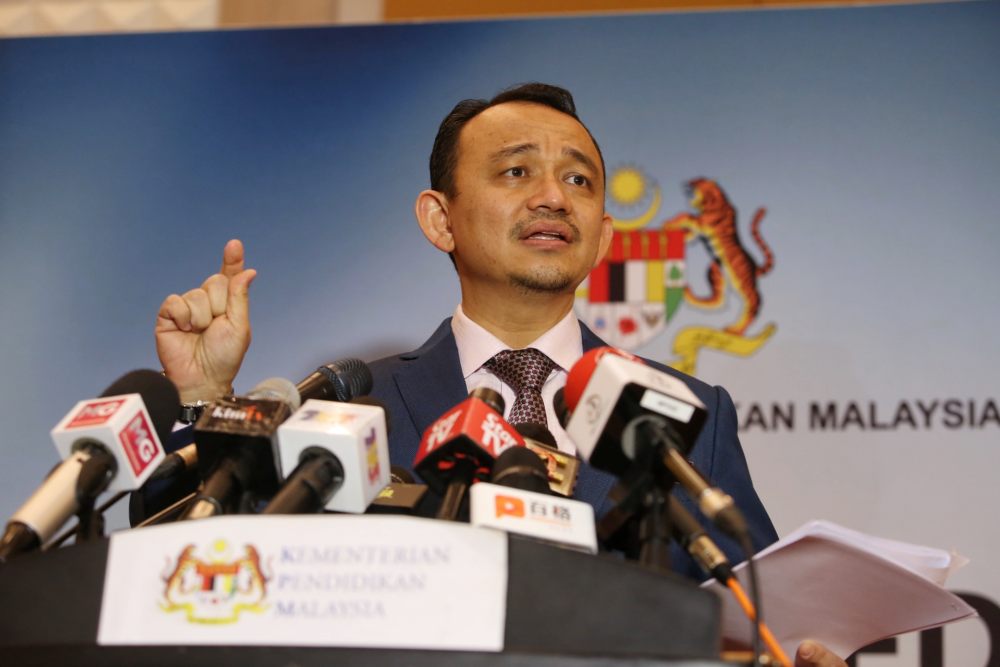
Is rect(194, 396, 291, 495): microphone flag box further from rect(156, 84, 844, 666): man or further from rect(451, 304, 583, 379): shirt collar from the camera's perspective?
rect(451, 304, 583, 379): shirt collar

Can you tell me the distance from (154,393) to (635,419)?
2.00ft

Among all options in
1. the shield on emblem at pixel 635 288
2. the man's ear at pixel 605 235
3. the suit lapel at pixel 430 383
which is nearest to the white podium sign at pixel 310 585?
the suit lapel at pixel 430 383

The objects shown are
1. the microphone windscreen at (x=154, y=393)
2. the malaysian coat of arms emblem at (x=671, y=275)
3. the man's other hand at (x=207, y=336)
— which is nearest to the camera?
the microphone windscreen at (x=154, y=393)

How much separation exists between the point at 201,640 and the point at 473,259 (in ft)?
5.28

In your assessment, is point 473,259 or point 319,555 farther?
point 473,259

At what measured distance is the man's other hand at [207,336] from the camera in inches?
76.0

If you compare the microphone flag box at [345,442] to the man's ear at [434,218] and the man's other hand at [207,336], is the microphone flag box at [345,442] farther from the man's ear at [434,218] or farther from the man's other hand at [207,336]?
the man's ear at [434,218]

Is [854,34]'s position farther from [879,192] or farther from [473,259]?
[473,259]

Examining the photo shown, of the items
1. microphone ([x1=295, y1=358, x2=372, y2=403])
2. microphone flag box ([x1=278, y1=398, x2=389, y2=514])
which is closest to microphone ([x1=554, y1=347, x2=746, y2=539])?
microphone flag box ([x1=278, y1=398, x2=389, y2=514])

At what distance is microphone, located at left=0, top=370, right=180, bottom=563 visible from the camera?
115 cm

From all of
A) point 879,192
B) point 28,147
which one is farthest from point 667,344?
point 28,147

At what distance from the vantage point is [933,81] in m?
3.03

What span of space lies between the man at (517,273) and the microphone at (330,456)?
2.86ft

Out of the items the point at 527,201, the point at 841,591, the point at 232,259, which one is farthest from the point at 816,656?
the point at 527,201
